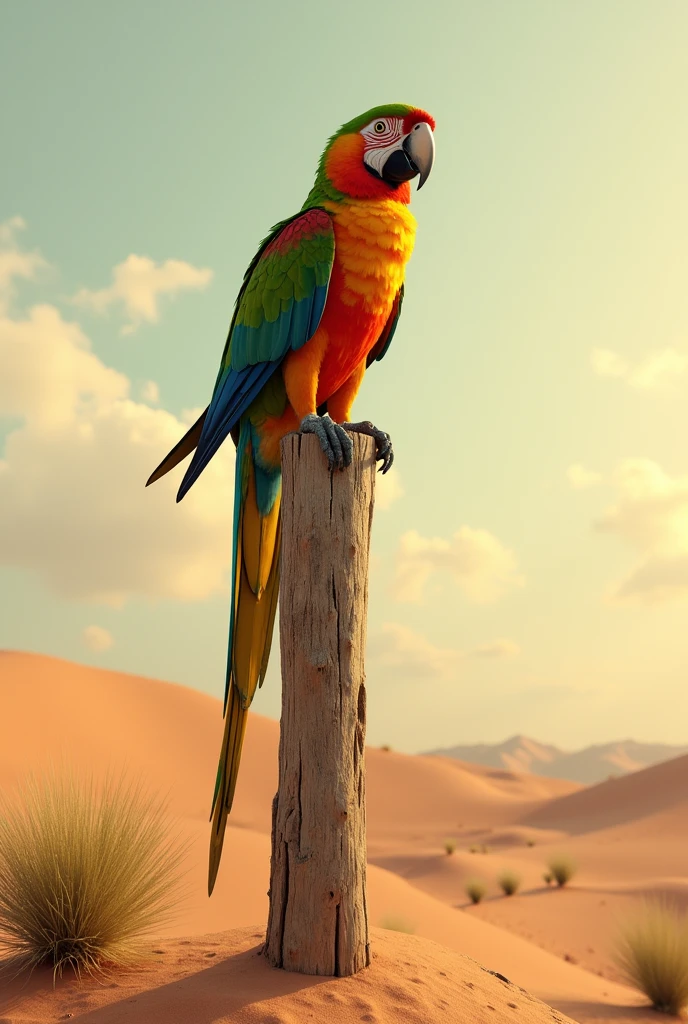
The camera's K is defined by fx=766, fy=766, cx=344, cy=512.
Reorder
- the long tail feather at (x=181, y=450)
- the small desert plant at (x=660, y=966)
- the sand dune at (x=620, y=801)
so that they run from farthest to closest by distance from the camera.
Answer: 1. the sand dune at (x=620, y=801)
2. the small desert plant at (x=660, y=966)
3. the long tail feather at (x=181, y=450)

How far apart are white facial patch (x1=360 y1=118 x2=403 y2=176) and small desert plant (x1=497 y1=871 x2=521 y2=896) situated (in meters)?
10.6

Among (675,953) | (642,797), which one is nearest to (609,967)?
(675,953)

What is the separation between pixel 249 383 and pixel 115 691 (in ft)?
57.6

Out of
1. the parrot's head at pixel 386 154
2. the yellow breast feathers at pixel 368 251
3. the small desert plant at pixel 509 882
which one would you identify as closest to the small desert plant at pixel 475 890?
the small desert plant at pixel 509 882

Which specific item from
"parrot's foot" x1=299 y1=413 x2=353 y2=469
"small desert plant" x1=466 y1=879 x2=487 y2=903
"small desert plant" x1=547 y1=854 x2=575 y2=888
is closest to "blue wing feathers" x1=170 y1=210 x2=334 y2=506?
"parrot's foot" x1=299 y1=413 x2=353 y2=469

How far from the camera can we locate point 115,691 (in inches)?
774

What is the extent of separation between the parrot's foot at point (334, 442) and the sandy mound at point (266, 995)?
7.16ft

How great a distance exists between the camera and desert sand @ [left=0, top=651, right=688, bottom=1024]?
3258 mm

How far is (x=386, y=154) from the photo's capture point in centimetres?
379

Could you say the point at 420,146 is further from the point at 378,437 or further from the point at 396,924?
the point at 396,924

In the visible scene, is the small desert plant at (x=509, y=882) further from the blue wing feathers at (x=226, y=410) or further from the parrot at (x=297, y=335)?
the blue wing feathers at (x=226, y=410)

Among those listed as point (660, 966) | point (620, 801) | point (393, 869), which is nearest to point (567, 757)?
point (620, 801)

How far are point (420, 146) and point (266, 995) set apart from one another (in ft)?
12.7

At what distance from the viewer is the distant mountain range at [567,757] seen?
7469 centimetres
